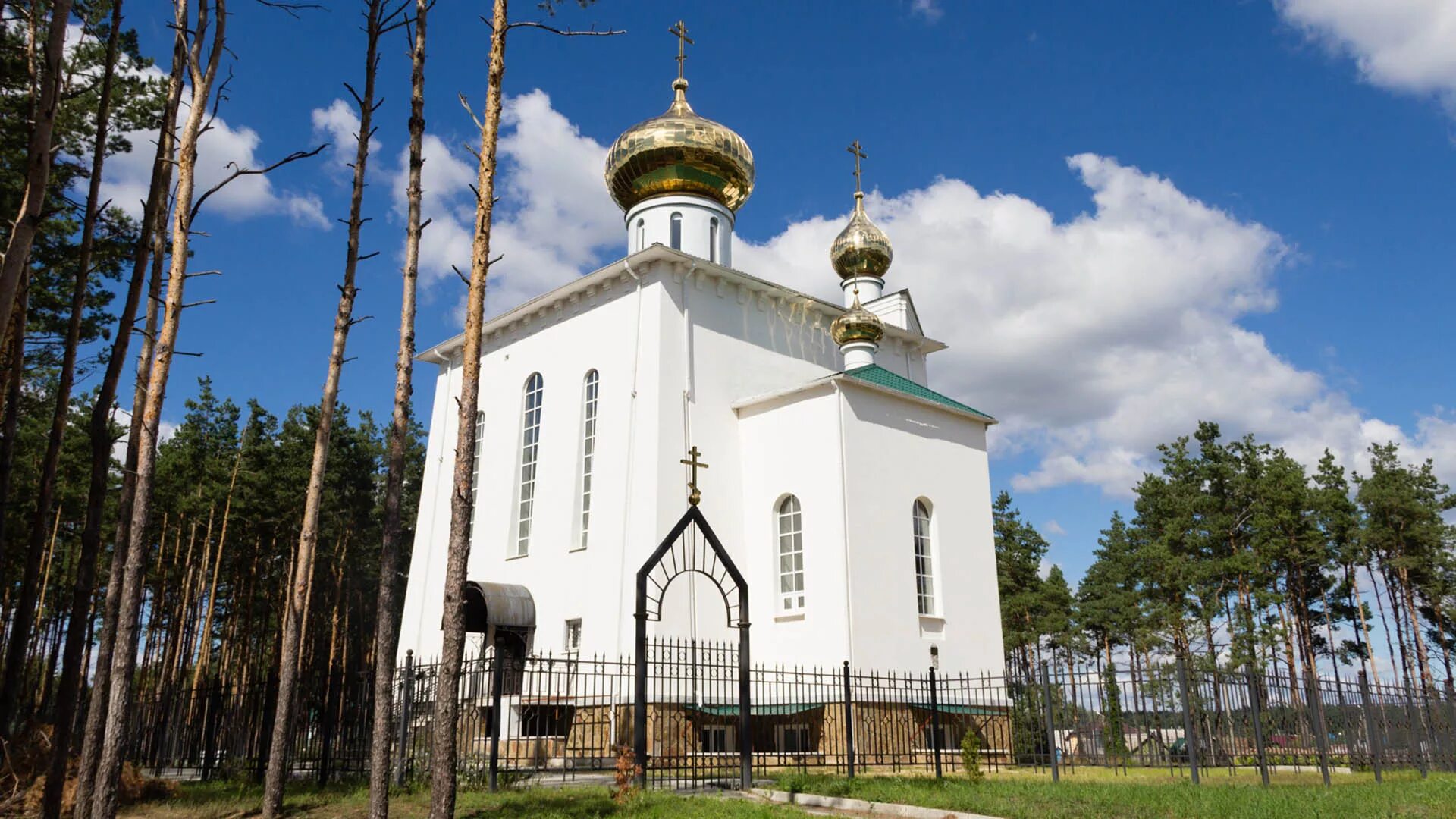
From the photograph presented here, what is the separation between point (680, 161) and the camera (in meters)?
19.7

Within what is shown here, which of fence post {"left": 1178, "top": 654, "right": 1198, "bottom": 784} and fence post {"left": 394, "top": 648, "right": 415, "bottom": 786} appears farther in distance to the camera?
fence post {"left": 1178, "top": 654, "right": 1198, "bottom": 784}

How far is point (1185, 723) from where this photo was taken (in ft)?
34.4

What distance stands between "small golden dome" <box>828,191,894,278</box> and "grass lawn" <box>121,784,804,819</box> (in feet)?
49.9

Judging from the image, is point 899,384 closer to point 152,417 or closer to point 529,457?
point 529,457

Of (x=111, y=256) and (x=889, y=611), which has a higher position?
(x=111, y=256)

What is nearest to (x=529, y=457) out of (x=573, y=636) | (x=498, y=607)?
(x=498, y=607)

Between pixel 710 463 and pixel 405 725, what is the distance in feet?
24.7

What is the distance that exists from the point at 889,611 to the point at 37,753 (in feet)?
36.2

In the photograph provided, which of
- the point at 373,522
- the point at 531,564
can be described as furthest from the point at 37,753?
the point at 373,522

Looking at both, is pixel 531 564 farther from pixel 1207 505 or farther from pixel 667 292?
pixel 1207 505

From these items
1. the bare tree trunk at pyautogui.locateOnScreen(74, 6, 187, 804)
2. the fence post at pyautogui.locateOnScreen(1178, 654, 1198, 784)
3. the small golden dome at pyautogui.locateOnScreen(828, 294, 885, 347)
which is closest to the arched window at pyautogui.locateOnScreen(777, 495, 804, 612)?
the small golden dome at pyautogui.locateOnScreen(828, 294, 885, 347)

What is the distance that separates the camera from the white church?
15.6 m

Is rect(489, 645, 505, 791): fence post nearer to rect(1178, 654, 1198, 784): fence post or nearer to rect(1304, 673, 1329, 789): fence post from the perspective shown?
rect(1178, 654, 1198, 784): fence post

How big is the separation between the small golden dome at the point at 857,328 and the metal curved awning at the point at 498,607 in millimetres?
7772
